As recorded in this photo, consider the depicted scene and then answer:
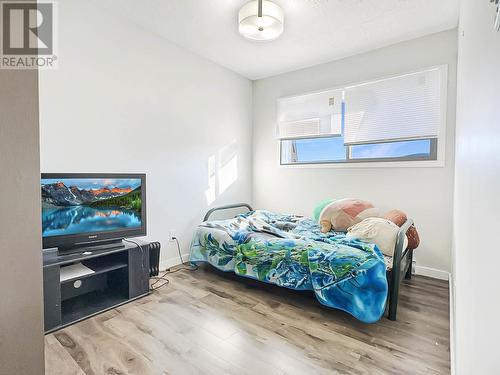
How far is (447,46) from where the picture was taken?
272cm

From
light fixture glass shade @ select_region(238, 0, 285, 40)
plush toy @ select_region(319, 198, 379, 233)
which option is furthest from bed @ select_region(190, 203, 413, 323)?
light fixture glass shade @ select_region(238, 0, 285, 40)

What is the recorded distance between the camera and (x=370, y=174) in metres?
3.20

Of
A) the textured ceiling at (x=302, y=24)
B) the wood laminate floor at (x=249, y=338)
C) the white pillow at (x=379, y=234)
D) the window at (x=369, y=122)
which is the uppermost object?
the textured ceiling at (x=302, y=24)

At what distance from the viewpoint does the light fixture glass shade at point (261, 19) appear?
225 cm

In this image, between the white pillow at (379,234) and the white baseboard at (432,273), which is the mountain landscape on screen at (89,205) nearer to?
the white pillow at (379,234)

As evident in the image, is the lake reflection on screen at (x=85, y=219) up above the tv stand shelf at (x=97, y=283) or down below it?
above

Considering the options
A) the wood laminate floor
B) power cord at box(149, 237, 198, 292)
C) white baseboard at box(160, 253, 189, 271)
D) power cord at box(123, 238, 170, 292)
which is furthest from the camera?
white baseboard at box(160, 253, 189, 271)

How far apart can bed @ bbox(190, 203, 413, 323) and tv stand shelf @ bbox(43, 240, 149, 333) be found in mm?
770

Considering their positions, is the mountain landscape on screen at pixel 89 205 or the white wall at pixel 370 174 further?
the white wall at pixel 370 174

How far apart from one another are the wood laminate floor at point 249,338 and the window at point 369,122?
1.61 m

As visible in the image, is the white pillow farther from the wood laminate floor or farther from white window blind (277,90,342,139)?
white window blind (277,90,342,139)

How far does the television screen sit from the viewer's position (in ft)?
6.36

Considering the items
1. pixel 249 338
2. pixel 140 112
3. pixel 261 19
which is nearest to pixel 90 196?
pixel 140 112

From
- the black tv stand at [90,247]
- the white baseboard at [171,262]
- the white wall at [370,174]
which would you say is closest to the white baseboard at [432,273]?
the white wall at [370,174]
